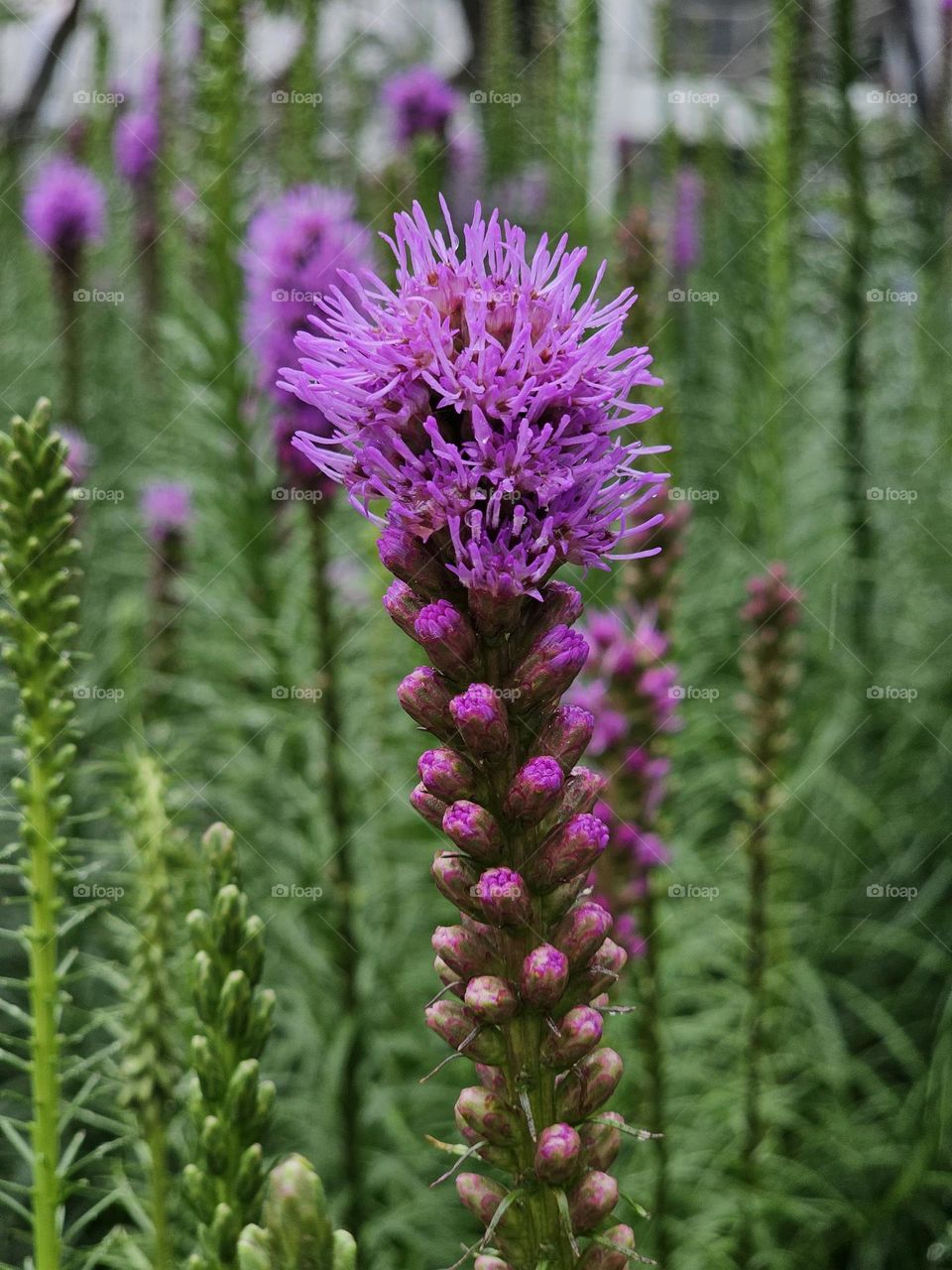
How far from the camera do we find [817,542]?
15.6ft

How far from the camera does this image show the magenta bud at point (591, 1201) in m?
1.13

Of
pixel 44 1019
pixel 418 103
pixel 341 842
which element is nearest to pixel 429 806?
pixel 44 1019

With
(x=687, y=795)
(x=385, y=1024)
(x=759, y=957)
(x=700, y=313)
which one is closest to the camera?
(x=759, y=957)

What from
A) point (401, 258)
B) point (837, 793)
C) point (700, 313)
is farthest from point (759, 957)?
point (700, 313)

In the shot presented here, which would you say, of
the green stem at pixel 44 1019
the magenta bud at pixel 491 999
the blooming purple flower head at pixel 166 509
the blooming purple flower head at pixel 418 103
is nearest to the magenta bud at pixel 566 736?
the magenta bud at pixel 491 999

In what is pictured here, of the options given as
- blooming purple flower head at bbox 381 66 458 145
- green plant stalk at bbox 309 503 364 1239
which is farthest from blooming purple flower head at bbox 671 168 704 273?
green plant stalk at bbox 309 503 364 1239

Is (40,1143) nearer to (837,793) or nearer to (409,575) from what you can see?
(409,575)

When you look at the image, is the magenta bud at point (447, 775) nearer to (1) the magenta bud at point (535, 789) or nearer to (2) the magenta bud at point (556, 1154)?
(1) the magenta bud at point (535, 789)

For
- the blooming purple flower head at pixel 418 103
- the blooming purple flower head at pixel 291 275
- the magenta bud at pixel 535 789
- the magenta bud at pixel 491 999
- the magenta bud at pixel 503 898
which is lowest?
the magenta bud at pixel 491 999

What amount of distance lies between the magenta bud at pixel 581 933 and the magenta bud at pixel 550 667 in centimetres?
22

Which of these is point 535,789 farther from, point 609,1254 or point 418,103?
point 418,103

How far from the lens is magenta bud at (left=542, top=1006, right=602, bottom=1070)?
1138 mm

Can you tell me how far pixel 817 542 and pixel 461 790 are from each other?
3.85m

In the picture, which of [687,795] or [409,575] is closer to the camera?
[409,575]
